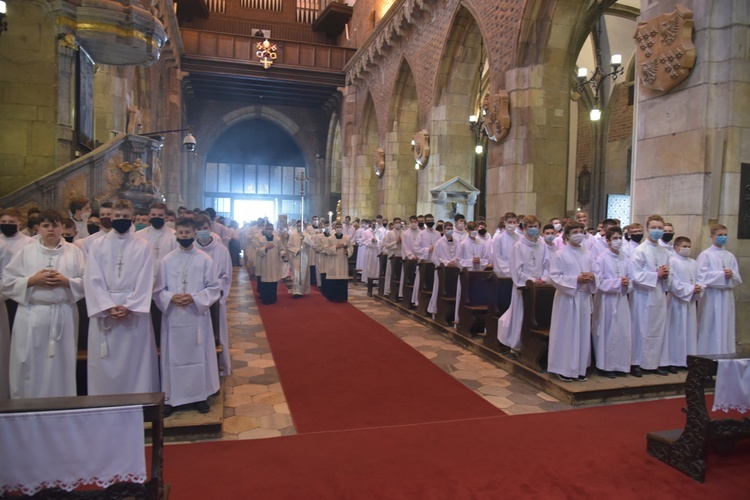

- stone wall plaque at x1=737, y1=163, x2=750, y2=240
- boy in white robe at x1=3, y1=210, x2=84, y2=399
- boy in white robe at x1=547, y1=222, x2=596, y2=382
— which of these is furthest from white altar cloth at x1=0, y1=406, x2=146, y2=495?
stone wall plaque at x1=737, y1=163, x2=750, y2=240

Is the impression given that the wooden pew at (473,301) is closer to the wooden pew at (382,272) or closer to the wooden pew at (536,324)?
the wooden pew at (536,324)

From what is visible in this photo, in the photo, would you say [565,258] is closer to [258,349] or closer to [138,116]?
[258,349]

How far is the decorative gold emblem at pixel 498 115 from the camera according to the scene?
32.7 ft

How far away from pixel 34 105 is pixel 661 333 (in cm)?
1018

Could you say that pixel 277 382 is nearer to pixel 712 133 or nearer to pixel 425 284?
pixel 425 284

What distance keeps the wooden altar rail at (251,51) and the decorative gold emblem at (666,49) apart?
1686 cm

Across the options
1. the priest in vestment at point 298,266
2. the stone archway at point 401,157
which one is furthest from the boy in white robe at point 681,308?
the stone archway at point 401,157

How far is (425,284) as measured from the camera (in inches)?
360

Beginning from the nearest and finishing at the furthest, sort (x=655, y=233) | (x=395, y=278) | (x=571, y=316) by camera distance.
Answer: (x=571, y=316)
(x=655, y=233)
(x=395, y=278)

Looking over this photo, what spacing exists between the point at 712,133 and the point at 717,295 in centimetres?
181

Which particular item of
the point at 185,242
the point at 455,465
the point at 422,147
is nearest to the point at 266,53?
the point at 422,147

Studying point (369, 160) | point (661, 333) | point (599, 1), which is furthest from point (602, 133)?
point (661, 333)

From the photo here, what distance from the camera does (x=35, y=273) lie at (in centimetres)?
392

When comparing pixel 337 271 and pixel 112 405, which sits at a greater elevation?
pixel 112 405
